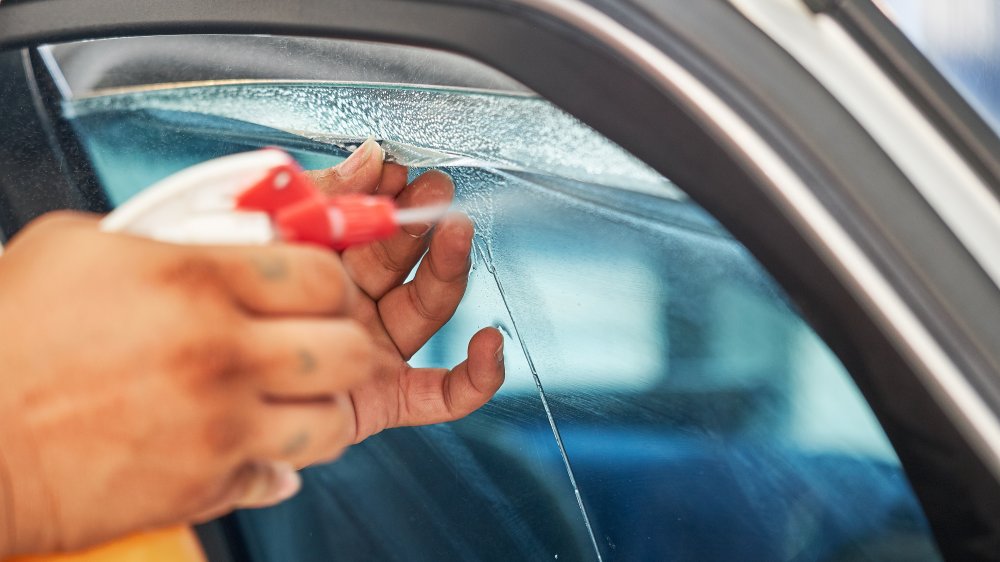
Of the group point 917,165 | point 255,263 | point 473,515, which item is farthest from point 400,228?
point 917,165

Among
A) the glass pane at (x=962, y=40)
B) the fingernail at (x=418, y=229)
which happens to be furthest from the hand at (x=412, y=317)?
the glass pane at (x=962, y=40)

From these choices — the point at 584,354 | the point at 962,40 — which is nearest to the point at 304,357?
the point at 584,354

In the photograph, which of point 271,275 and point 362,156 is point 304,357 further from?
point 362,156

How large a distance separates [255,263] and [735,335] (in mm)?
559

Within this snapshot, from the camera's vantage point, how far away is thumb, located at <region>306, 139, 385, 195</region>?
3.38 ft

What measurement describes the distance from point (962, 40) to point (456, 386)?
74 centimetres

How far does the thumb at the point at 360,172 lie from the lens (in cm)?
103

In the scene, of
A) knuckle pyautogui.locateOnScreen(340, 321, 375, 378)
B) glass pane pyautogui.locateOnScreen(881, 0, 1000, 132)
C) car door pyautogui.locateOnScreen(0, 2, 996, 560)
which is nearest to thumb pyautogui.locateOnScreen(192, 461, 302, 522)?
knuckle pyautogui.locateOnScreen(340, 321, 375, 378)

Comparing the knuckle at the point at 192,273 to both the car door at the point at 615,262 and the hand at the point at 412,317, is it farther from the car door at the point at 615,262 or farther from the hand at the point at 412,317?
the hand at the point at 412,317

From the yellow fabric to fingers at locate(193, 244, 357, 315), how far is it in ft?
0.77

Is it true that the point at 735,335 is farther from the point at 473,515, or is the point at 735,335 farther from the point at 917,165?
the point at 473,515

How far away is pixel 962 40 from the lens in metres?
0.78

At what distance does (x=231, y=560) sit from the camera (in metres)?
1.44

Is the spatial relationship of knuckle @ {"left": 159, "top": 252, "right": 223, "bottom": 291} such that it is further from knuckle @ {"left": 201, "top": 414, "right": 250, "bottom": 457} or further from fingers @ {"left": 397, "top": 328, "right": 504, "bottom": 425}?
fingers @ {"left": 397, "top": 328, "right": 504, "bottom": 425}
